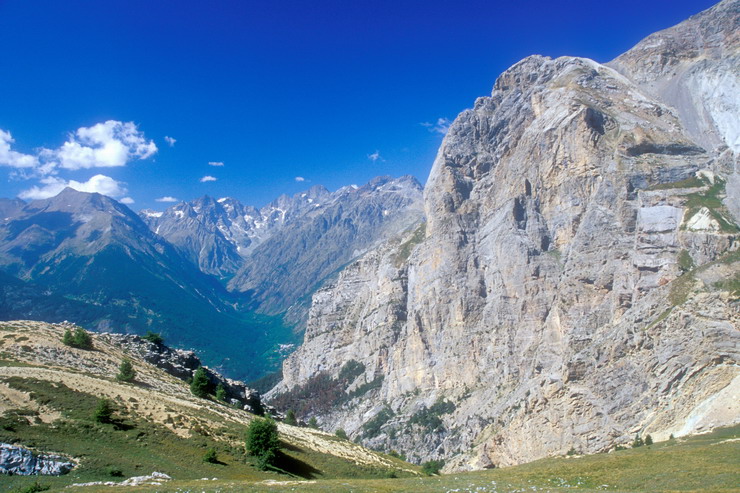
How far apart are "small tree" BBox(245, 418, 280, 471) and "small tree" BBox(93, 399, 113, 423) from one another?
14.5 meters

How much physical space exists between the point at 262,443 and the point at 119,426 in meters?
14.8

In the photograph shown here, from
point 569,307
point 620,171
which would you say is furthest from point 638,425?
point 620,171

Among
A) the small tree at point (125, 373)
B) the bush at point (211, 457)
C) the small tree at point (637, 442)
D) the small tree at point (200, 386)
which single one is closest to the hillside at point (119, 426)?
the bush at point (211, 457)

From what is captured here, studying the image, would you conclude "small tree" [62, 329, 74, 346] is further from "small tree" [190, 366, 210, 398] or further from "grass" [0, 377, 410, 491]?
"grass" [0, 377, 410, 491]

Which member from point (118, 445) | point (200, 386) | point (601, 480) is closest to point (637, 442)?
point (601, 480)

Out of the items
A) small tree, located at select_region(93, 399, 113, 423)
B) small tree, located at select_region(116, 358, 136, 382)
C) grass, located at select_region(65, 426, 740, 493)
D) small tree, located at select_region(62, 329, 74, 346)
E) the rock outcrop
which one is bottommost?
grass, located at select_region(65, 426, 740, 493)

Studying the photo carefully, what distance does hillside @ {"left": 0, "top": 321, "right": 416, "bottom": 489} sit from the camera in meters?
38.6

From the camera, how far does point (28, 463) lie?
3319 centimetres

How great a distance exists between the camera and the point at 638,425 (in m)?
98.8

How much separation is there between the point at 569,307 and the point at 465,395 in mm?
57265

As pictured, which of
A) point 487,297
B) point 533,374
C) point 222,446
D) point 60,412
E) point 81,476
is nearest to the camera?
point 81,476

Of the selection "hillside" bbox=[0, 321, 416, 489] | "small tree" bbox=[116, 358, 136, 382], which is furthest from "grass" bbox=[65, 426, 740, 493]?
"small tree" bbox=[116, 358, 136, 382]

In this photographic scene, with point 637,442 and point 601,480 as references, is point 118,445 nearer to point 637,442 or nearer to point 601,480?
point 601,480

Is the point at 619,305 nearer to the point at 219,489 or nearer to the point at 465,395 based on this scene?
the point at 465,395
